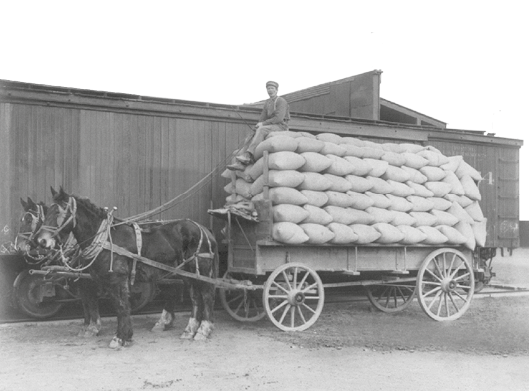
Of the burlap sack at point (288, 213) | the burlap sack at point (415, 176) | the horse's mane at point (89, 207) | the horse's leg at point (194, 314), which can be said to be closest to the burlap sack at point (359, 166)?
the burlap sack at point (415, 176)

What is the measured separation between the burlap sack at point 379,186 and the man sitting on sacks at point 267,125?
1599 millimetres

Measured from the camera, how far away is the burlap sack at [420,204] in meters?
9.31

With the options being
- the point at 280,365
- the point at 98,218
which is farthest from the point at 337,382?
the point at 98,218

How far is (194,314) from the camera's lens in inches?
315

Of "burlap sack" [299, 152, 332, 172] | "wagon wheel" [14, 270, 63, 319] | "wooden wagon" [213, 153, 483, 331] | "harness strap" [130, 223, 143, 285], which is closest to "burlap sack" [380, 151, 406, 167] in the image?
"burlap sack" [299, 152, 332, 172]

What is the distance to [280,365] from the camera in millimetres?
6297

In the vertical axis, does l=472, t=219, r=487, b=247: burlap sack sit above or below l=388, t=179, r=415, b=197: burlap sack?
below

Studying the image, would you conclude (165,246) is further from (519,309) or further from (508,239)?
(508,239)

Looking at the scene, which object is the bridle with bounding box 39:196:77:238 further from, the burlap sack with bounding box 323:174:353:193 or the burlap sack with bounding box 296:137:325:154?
the burlap sack with bounding box 323:174:353:193

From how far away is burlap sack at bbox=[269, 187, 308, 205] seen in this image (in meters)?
8.09

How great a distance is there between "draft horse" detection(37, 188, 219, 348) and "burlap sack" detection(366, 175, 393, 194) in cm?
260

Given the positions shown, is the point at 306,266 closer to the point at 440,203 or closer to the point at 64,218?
the point at 440,203

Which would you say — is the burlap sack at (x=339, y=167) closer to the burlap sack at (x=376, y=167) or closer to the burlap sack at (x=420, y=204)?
the burlap sack at (x=376, y=167)

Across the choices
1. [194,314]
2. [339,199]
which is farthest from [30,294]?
[339,199]
